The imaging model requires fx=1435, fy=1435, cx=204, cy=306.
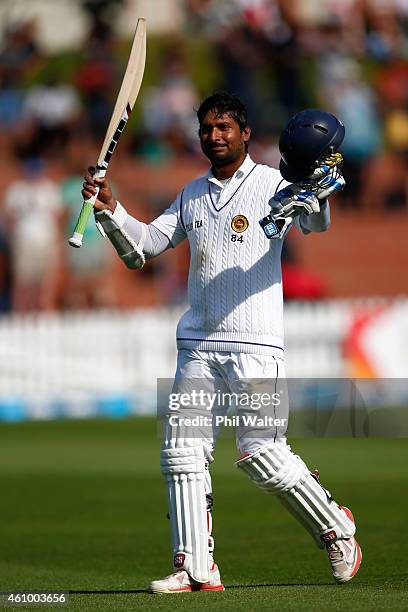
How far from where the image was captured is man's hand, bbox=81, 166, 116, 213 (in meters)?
6.95

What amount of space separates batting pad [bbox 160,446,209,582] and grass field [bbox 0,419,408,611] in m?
0.20

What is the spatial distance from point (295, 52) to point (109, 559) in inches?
601

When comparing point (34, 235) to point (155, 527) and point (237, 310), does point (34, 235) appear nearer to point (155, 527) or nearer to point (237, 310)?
point (155, 527)

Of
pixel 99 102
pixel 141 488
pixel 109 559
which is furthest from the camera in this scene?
pixel 99 102

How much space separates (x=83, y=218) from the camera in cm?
687

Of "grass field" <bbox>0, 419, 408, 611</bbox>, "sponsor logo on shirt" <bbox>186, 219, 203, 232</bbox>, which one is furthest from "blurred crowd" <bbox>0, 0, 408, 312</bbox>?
"sponsor logo on shirt" <bbox>186, 219, 203, 232</bbox>

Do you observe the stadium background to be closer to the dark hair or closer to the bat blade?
the bat blade

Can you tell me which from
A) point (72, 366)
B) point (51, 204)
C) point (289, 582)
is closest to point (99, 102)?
point (51, 204)

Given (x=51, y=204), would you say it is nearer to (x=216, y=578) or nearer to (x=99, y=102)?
(x=99, y=102)

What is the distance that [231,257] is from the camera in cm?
700

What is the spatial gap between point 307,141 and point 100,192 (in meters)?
1.05

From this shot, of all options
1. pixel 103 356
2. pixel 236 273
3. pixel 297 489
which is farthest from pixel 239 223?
pixel 103 356

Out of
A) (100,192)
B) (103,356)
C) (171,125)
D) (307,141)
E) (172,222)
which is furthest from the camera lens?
(171,125)

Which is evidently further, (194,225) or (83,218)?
(194,225)
